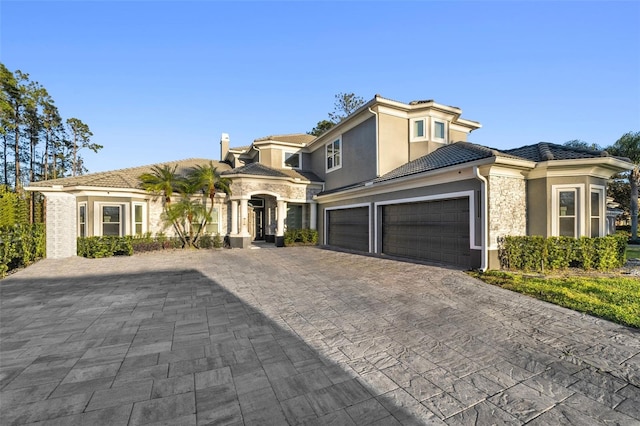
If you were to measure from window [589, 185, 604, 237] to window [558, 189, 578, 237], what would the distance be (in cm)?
75

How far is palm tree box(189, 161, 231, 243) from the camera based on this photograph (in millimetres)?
14523

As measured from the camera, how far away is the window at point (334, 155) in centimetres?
1594

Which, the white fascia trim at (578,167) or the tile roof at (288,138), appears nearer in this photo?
the white fascia trim at (578,167)

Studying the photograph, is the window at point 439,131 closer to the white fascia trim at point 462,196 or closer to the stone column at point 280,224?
the white fascia trim at point 462,196

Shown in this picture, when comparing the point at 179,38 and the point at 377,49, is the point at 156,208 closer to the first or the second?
the point at 179,38

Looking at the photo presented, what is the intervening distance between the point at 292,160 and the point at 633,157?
26324 mm

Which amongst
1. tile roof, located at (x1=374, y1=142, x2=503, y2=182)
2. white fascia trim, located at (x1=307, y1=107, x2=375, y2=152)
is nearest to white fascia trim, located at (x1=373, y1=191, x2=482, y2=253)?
tile roof, located at (x1=374, y1=142, x2=503, y2=182)

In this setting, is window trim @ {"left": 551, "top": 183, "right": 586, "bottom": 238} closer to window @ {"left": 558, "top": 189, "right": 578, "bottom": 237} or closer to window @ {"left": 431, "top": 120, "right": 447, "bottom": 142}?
window @ {"left": 558, "top": 189, "right": 578, "bottom": 237}

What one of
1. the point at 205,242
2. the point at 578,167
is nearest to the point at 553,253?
the point at 578,167

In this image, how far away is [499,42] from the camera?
9312 mm

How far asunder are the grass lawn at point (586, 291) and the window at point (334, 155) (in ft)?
33.6

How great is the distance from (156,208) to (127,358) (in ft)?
45.7

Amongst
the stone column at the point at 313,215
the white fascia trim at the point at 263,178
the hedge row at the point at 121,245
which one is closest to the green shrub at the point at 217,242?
the hedge row at the point at 121,245

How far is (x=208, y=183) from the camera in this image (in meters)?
14.7
